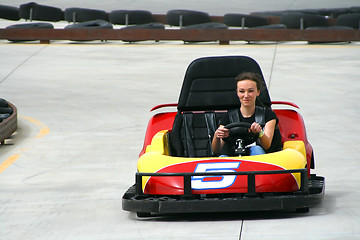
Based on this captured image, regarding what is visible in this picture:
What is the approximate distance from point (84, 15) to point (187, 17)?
2.92 metres

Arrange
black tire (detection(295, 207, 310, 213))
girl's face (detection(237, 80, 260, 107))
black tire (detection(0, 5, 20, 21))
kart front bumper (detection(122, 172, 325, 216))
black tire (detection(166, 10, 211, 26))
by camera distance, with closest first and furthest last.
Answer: kart front bumper (detection(122, 172, 325, 216)), black tire (detection(295, 207, 310, 213)), girl's face (detection(237, 80, 260, 107)), black tire (detection(166, 10, 211, 26)), black tire (detection(0, 5, 20, 21))

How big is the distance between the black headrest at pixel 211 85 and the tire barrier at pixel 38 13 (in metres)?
16.1

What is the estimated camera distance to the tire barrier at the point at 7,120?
9.42 meters

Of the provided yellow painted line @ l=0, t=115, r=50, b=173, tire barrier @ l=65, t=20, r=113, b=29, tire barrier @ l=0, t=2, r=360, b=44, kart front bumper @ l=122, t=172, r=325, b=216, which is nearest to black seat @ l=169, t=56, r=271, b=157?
kart front bumper @ l=122, t=172, r=325, b=216

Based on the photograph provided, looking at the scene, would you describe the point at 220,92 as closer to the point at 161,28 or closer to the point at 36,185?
the point at 36,185

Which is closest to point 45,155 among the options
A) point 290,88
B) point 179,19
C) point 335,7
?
point 290,88

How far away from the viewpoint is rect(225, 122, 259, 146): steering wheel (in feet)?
19.7

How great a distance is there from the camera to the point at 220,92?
276 inches

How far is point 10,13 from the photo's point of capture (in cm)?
2328

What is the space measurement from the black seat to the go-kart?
0.01 m

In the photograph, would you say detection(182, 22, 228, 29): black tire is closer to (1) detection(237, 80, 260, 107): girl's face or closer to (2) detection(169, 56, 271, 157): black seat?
(2) detection(169, 56, 271, 157): black seat

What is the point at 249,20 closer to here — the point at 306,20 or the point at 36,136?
the point at 306,20

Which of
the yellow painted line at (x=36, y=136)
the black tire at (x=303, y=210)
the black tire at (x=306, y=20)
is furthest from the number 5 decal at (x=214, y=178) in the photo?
the black tire at (x=306, y=20)

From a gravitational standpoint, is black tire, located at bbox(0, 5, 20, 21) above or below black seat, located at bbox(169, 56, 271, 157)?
below
